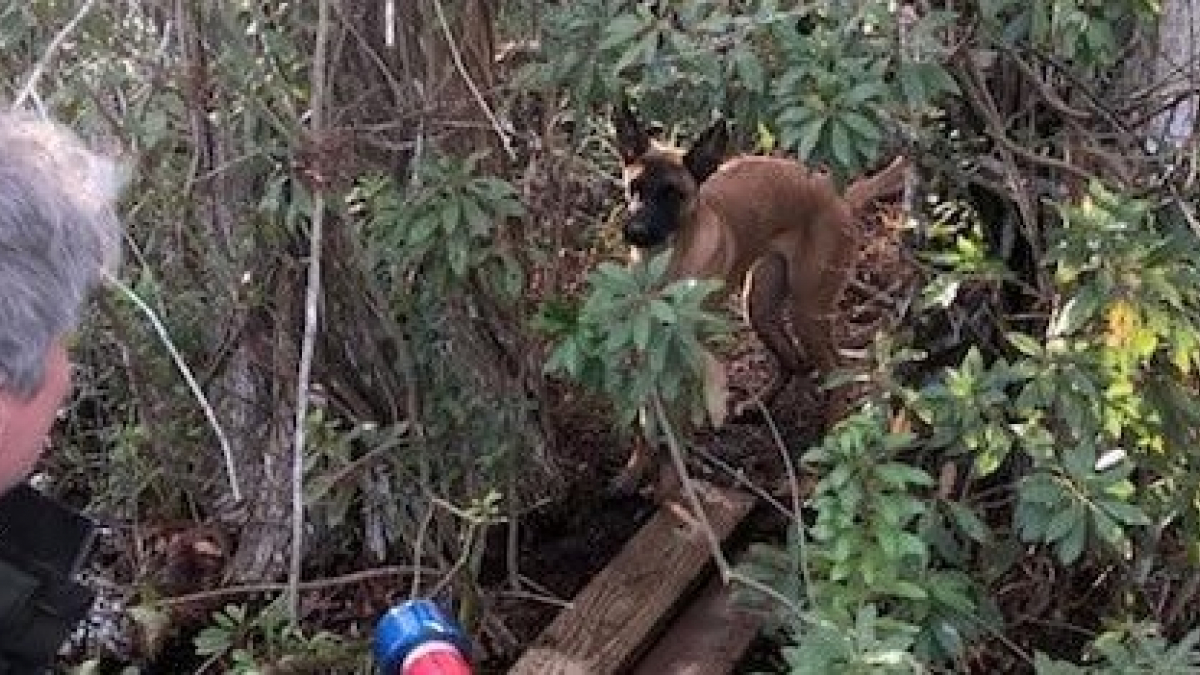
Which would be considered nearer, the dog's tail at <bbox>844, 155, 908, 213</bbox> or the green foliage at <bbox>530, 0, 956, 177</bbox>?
the green foliage at <bbox>530, 0, 956, 177</bbox>

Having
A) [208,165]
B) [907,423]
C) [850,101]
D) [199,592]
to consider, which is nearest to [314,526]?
[199,592]

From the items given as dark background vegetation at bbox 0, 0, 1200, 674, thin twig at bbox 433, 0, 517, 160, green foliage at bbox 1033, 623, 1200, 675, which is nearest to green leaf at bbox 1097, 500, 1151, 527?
dark background vegetation at bbox 0, 0, 1200, 674

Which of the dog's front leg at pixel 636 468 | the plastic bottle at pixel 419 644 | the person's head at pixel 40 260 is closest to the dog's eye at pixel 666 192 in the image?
the dog's front leg at pixel 636 468

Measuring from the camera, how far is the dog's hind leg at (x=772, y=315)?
5.58 metres

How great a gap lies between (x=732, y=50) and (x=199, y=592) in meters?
1.89

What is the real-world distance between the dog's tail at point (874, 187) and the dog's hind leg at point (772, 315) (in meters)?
0.30

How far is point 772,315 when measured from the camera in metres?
5.68

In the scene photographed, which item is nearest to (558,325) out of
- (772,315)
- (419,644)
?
(419,644)

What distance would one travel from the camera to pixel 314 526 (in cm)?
464

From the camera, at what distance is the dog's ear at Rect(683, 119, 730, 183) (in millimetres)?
5102

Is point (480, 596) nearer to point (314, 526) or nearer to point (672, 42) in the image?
point (314, 526)

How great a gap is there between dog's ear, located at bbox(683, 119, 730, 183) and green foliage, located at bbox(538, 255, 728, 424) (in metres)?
1.64

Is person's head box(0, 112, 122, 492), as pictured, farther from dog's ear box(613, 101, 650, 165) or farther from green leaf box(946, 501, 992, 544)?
dog's ear box(613, 101, 650, 165)

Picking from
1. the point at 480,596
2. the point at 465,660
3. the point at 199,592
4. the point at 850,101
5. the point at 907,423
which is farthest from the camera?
the point at 199,592
